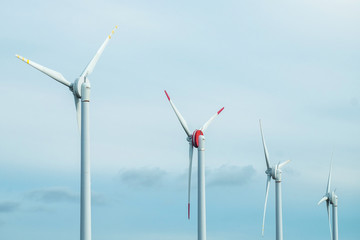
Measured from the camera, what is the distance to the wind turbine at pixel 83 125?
136 ft

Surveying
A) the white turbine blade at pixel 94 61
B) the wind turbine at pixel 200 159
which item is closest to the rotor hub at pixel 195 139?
the wind turbine at pixel 200 159

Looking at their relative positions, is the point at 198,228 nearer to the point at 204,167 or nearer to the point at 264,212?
the point at 204,167

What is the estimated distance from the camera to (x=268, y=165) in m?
79.6

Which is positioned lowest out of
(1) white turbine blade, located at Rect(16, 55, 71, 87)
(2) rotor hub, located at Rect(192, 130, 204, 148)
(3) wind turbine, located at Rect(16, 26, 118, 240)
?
(3) wind turbine, located at Rect(16, 26, 118, 240)

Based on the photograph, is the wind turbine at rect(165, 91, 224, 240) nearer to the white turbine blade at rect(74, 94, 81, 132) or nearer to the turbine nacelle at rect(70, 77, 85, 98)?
the white turbine blade at rect(74, 94, 81, 132)

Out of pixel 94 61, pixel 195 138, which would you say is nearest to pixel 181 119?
pixel 195 138

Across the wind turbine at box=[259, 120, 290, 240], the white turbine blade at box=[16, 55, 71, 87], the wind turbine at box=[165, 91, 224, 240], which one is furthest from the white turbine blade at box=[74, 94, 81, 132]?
the wind turbine at box=[259, 120, 290, 240]

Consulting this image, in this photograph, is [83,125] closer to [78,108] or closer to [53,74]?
[78,108]

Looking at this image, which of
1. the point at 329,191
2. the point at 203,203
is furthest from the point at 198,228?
the point at 329,191

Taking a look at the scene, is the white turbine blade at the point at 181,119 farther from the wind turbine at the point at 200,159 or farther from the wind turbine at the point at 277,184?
the wind turbine at the point at 277,184

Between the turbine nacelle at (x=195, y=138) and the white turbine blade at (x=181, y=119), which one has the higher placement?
the white turbine blade at (x=181, y=119)

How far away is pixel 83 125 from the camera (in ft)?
139

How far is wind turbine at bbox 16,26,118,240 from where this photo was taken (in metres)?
41.3

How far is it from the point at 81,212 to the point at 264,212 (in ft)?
119
